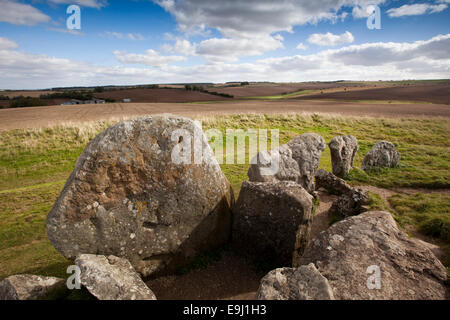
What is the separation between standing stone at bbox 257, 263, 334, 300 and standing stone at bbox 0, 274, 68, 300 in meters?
3.37

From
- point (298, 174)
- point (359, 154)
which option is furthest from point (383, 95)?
point (298, 174)

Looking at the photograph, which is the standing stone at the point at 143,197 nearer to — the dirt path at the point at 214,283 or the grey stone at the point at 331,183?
the dirt path at the point at 214,283

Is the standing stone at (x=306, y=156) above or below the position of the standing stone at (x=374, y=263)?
above

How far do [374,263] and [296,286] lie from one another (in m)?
1.54

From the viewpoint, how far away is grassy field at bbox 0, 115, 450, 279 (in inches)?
→ 270

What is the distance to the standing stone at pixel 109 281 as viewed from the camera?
378 cm

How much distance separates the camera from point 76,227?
4.80 metres

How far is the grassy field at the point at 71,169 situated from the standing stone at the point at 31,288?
176 centimetres

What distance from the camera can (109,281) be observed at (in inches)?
155

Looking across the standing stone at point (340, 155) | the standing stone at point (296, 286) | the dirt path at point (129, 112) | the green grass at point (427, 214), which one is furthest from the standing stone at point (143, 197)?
the dirt path at point (129, 112)

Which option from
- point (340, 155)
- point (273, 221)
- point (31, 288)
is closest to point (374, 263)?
point (273, 221)

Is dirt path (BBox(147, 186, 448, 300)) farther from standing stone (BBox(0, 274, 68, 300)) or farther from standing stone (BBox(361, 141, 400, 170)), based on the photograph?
standing stone (BBox(361, 141, 400, 170))
